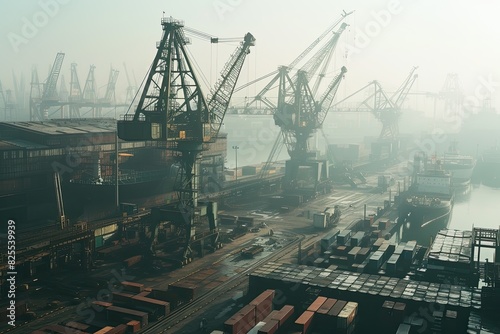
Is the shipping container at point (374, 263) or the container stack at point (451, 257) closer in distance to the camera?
the container stack at point (451, 257)

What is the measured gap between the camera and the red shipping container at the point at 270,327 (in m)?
29.0

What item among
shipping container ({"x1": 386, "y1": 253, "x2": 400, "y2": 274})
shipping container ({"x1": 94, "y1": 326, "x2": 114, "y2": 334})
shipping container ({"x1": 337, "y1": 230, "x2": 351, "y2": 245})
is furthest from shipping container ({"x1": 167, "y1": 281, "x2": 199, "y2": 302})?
shipping container ({"x1": 337, "y1": 230, "x2": 351, "y2": 245})

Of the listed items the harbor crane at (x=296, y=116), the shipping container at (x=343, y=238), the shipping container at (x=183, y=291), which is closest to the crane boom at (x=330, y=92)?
the harbor crane at (x=296, y=116)

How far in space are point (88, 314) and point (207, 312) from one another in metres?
8.60

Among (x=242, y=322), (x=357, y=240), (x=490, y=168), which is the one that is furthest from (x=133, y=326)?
(x=490, y=168)

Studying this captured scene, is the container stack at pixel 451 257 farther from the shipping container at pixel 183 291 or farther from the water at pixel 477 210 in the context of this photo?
the shipping container at pixel 183 291

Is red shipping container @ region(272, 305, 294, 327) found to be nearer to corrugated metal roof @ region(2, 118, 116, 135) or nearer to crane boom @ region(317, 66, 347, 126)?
corrugated metal roof @ region(2, 118, 116, 135)

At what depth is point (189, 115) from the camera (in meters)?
51.2

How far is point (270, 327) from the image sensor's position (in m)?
29.4

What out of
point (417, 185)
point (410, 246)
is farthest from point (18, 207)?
point (417, 185)

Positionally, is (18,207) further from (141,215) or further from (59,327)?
(59,327)

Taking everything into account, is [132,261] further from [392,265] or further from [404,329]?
[404,329]

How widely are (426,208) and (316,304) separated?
5204 cm

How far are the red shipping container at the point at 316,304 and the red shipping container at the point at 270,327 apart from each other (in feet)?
10.9
